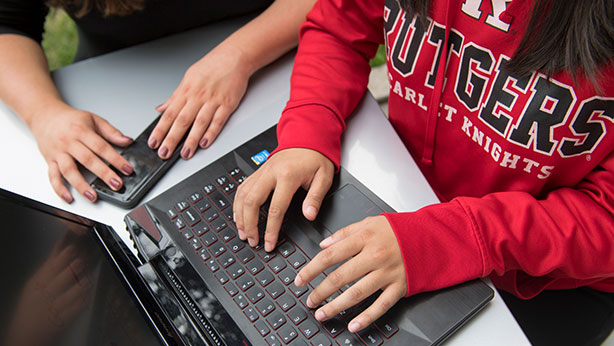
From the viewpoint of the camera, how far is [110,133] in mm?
717

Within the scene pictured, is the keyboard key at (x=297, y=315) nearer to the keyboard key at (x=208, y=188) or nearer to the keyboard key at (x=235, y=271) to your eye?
the keyboard key at (x=235, y=271)

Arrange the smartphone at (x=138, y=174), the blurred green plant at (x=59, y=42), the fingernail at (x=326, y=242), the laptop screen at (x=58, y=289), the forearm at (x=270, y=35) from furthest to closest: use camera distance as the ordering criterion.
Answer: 1. the blurred green plant at (x=59, y=42)
2. the forearm at (x=270, y=35)
3. the smartphone at (x=138, y=174)
4. the fingernail at (x=326, y=242)
5. the laptop screen at (x=58, y=289)

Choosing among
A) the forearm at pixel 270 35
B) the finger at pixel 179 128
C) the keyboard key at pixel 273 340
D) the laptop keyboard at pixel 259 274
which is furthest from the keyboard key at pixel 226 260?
the forearm at pixel 270 35

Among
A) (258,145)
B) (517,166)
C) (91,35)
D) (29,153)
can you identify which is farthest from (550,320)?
(91,35)

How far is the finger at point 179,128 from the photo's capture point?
69 cm

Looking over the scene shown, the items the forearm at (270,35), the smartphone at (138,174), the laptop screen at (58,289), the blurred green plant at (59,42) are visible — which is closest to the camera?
the laptop screen at (58,289)

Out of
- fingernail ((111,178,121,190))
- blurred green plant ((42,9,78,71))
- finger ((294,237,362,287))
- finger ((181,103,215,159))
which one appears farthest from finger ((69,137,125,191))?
blurred green plant ((42,9,78,71))

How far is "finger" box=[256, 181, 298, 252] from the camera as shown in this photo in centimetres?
56

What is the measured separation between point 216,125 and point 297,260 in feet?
0.89

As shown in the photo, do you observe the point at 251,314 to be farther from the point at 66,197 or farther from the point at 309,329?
the point at 66,197

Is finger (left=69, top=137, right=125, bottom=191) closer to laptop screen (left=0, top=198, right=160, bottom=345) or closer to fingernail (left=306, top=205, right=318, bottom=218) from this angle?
laptop screen (left=0, top=198, right=160, bottom=345)

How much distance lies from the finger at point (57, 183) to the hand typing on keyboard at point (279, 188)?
26 centimetres

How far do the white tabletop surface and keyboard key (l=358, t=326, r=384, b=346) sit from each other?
8 cm

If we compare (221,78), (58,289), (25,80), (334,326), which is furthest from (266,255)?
(25,80)
